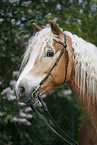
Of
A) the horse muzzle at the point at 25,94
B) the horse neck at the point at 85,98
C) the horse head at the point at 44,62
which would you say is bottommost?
the horse neck at the point at 85,98

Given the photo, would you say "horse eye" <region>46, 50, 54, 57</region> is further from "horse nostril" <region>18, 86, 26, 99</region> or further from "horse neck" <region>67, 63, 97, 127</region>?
"horse nostril" <region>18, 86, 26, 99</region>

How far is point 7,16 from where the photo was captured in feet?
8.24

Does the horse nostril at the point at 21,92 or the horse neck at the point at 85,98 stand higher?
the horse nostril at the point at 21,92

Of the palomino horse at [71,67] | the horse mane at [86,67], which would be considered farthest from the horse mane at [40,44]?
the horse mane at [86,67]

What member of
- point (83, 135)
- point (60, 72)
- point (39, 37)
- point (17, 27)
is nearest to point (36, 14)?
point (17, 27)

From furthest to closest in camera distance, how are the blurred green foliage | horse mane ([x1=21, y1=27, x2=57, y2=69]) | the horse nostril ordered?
the blurred green foliage, horse mane ([x1=21, y1=27, x2=57, y2=69]), the horse nostril

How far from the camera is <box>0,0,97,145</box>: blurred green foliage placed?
8.20ft

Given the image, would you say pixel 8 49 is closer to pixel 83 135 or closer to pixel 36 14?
pixel 36 14

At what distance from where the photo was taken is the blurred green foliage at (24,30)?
250 cm

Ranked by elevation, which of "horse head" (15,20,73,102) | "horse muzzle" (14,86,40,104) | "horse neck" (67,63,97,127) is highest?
"horse head" (15,20,73,102)

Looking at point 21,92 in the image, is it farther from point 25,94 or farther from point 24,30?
point 24,30

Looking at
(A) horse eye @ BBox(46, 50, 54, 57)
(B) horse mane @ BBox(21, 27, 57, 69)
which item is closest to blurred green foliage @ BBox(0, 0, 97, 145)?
(B) horse mane @ BBox(21, 27, 57, 69)

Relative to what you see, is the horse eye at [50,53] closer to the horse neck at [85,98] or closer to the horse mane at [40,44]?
the horse mane at [40,44]

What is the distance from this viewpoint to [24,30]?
2600 millimetres
